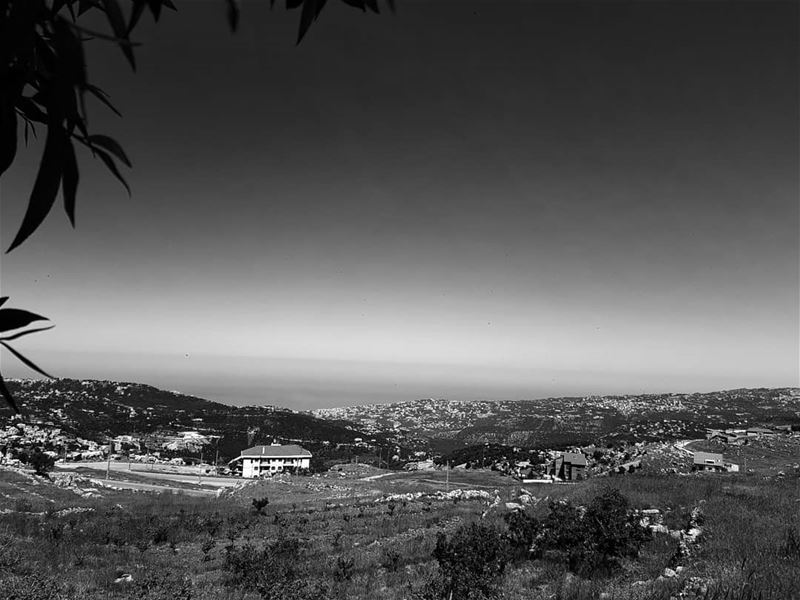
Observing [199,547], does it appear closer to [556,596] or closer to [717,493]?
[556,596]

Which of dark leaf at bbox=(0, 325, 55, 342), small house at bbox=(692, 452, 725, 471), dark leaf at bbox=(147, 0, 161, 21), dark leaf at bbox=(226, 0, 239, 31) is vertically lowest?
small house at bbox=(692, 452, 725, 471)

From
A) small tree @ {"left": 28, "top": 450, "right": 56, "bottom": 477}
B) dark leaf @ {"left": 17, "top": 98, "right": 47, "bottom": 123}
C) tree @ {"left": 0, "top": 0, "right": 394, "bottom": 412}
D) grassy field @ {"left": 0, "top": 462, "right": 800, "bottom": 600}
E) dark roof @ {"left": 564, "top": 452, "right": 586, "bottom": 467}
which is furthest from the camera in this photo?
dark roof @ {"left": 564, "top": 452, "right": 586, "bottom": 467}

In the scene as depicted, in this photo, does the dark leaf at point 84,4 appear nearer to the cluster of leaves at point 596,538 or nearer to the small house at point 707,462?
the cluster of leaves at point 596,538

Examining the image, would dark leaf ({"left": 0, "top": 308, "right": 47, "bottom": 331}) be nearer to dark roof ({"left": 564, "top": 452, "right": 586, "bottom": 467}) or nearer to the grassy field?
the grassy field

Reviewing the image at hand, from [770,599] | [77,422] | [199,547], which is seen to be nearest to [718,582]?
[770,599]

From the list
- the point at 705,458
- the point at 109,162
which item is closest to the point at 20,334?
the point at 109,162

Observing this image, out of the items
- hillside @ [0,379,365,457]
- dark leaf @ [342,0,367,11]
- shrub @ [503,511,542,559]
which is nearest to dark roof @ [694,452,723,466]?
shrub @ [503,511,542,559]

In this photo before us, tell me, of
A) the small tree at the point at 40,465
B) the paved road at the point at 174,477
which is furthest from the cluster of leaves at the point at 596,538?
the paved road at the point at 174,477
